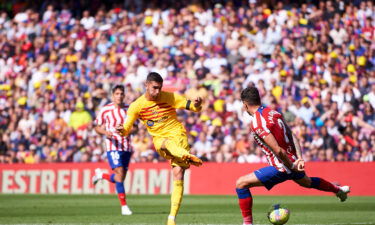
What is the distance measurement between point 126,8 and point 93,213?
15.3m

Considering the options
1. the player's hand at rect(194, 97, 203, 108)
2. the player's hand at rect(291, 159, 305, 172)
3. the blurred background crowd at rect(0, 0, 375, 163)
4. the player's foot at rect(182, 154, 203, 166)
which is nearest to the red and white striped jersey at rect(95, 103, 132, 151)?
the player's hand at rect(194, 97, 203, 108)

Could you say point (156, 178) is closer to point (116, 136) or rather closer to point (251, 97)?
point (116, 136)

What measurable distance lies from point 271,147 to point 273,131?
0.85 feet

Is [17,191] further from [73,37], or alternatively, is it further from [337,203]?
[337,203]

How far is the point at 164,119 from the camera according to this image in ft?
38.0

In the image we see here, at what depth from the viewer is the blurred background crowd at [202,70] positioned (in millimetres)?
22000

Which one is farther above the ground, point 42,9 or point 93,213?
point 42,9

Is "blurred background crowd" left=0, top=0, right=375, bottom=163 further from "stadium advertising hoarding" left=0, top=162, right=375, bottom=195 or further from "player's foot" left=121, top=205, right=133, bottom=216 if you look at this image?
"player's foot" left=121, top=205, right=133, bottom=216

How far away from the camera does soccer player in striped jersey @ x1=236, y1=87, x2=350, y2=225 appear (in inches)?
381

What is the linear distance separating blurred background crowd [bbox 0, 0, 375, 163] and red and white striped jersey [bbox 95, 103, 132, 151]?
7.03 m

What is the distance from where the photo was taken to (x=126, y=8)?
28922 millimetres

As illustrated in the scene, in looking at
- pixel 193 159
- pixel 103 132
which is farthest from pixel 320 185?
pixel 103 132

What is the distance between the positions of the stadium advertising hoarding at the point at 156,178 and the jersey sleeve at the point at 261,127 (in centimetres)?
1056

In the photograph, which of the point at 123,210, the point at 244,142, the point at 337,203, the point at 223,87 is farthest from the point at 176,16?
the point at 123,210
